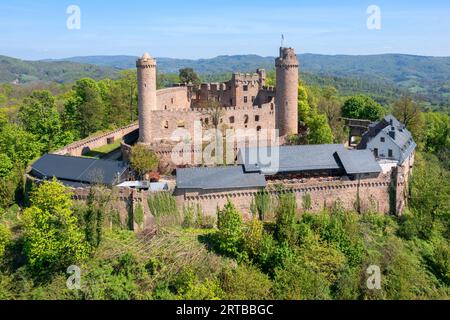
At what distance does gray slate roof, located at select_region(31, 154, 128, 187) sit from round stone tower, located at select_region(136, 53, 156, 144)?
18.3ft

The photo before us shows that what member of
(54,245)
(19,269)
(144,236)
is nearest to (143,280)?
(144,236)

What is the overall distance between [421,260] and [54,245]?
23.7m

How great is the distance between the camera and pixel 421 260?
107 ft

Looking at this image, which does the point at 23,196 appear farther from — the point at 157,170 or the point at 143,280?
the point at 143,280

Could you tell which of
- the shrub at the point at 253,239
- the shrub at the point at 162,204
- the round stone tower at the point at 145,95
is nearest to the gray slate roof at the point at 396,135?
the shrub at the point at 253,239

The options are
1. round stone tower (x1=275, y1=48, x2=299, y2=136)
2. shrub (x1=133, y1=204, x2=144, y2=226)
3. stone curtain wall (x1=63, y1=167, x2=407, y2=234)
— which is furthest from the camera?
round stone tower (x1=275, y1=48, x2=299, y2=136)

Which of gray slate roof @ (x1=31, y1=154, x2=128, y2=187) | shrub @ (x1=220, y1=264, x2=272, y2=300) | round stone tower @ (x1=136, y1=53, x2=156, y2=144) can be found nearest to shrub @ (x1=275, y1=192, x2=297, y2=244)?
shrub @ (x1=220, y1=264, x2=272, y2=300)

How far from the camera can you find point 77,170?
1380 inches

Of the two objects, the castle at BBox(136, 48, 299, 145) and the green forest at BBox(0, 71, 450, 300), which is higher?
the castle at BBox(136, 48, 299, 145)

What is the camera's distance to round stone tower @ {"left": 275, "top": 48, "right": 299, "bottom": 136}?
43938 mm

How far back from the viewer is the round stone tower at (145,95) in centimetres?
4044

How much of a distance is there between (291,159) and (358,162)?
4807mm

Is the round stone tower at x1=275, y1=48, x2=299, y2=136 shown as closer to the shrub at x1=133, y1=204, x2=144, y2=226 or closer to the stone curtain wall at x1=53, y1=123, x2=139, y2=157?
the stone curtain wall at x1=53, y1=123, x2=139, y2=157

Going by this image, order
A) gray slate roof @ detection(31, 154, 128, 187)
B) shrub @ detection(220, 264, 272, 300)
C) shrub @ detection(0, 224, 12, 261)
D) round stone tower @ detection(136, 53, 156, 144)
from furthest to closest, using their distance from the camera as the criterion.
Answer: round stone tower @ detection(136, 53, 156, 144), gray slate roof @ detection(31, 154, 128, 187), shrub @ detection(0, 224, 12, 261), shrub @ detection(220, 264, 272, 300)
